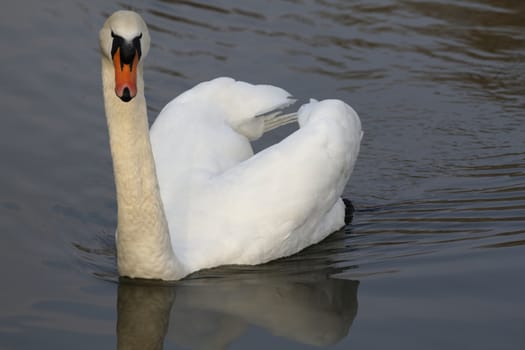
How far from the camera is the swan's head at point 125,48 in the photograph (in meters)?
6.54

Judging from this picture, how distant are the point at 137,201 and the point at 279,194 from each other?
95cm

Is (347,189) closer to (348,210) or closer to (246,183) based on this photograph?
(348,210)

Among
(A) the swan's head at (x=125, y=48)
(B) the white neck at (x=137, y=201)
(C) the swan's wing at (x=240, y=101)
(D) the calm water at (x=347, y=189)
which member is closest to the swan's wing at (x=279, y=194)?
(D) the calm water at (x=347, y=189)

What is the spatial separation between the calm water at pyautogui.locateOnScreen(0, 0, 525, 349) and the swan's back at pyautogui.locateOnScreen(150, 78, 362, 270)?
179mm

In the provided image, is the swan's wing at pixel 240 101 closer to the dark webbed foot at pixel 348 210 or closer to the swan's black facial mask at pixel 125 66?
the dark webbed foot at pixel 348 210

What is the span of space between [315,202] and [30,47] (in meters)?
4.81

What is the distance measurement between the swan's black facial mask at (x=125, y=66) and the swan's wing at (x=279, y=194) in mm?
1352

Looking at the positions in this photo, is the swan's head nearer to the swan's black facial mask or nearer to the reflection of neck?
the swan's black facial mask

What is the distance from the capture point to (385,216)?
8.84 meters

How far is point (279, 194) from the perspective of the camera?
25.5ft

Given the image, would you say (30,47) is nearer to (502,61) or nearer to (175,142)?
(175,142)

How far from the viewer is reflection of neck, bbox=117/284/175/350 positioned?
6836 millimetres

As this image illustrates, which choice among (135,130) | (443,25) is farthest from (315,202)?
(443,25)

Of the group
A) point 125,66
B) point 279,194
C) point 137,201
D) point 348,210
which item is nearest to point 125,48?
point 125,66
